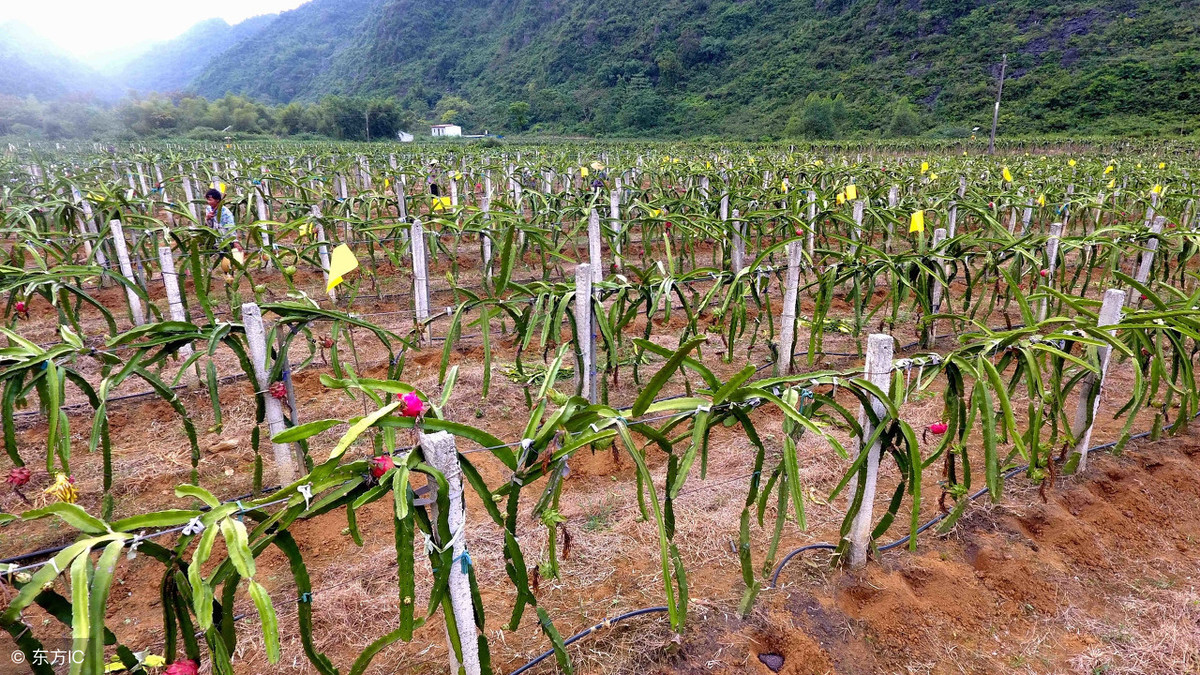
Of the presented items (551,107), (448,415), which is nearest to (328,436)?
(448,415)

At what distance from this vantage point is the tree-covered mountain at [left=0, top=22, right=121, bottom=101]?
6562 centimetres

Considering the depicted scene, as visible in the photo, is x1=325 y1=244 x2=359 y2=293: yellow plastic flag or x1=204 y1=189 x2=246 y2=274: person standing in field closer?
x1=325 y1=244 x2=359 y2=293: yellow plastic flag

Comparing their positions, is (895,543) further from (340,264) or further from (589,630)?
(340,264)

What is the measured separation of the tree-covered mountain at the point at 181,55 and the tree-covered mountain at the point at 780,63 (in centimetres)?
7716

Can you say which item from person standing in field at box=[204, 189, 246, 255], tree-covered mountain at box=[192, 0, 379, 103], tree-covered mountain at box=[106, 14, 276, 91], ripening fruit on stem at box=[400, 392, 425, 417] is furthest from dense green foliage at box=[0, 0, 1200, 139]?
tree-covered mountain at box=[106, 14, 276, 91]

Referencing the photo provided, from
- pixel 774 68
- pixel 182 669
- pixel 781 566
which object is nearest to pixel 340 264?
pixel 182 669

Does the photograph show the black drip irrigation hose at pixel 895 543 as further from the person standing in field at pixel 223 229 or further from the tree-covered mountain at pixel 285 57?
the tree-covered mountain at pixel 285 57

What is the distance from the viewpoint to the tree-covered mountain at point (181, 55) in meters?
124

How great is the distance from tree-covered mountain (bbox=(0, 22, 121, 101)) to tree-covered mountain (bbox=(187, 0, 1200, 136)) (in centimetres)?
3060

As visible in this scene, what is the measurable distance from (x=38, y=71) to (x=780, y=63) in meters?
90.4

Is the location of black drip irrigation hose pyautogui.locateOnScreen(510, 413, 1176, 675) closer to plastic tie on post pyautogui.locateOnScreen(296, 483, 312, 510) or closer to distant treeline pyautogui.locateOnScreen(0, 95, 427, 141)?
plastic tie on post pyautogui.locateOnScreen(296, 483, 312, 510)

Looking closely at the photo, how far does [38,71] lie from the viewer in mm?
74875

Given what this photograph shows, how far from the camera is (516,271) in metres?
7.33

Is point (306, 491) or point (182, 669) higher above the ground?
point (306, 491)
